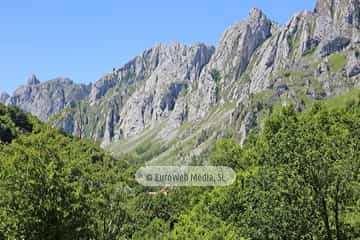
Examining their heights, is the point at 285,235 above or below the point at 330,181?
below

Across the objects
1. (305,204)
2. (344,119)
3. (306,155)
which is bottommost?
(305,204)

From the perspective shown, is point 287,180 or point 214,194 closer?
point 287,180

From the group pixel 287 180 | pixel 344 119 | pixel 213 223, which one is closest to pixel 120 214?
pixel 213 223

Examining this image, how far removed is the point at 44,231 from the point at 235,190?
2241 cm

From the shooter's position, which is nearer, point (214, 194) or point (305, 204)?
point (305, 204)

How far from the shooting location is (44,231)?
2256 cm

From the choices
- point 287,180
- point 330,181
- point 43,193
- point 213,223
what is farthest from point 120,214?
point 330,181

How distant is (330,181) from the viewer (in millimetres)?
25203

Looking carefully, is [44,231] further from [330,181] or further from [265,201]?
[330,181]

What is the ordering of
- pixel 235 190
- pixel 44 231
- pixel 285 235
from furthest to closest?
pixel 235 190, pixel 285 235, pixel 44 231

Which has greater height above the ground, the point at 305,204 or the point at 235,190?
the point at 235,190

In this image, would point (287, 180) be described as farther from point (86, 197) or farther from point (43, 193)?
→ point (43, 193)

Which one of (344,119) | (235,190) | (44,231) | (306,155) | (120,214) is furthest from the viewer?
(344,119)

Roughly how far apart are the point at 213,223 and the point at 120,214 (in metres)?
7.05
